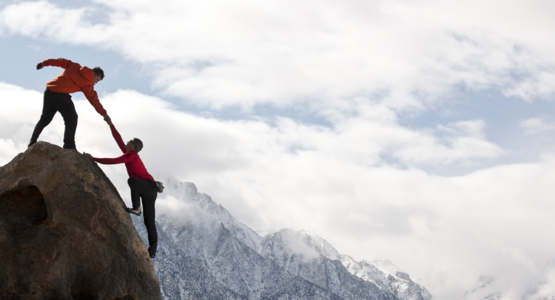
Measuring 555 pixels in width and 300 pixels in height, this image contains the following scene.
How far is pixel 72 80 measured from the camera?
17375 mm

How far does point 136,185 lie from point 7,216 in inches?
162

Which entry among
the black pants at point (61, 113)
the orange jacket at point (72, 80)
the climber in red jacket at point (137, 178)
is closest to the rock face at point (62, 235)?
the climber in red jacket at point (137, 178)

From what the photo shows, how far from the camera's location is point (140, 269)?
54.1 ft

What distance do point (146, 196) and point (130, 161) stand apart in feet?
4.58

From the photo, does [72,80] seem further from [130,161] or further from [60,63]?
[130,161]

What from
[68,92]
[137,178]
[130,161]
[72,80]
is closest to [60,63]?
[72,80]

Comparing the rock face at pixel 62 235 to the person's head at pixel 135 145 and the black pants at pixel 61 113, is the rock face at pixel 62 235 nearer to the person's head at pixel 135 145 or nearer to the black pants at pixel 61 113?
the black pants at pixel 61 113

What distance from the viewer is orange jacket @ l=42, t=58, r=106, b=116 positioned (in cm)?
1733

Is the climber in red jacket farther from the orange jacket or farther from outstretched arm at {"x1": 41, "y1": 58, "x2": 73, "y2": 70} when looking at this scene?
outstretched arm at {"x1": 41, "y1": 58, "x2": 73, "y2": 70}

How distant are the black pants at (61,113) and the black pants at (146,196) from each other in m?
2.49

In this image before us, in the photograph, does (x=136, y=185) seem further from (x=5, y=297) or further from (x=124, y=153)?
(x=5, y=297)

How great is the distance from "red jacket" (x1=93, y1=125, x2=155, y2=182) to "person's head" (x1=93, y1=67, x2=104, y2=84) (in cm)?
171

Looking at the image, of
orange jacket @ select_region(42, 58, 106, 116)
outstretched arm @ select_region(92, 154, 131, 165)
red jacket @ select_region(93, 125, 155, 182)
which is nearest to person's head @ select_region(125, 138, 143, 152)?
red jacket @ select_region(93, 125, 155, 182)

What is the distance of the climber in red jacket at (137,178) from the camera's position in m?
17.3
